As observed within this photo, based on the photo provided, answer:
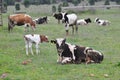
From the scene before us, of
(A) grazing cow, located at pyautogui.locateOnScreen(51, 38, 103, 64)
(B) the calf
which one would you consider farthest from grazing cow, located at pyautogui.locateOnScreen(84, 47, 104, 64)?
(B) the calf

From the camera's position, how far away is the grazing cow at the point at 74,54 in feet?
50.1

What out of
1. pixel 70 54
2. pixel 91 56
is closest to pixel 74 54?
pixel 70 54

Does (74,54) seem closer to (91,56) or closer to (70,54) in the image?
(70,54)

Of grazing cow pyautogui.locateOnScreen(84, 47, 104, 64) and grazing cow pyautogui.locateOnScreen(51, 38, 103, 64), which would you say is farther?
grazing cow pyautogui.locateOnScreen(84, 47, 104, 64)

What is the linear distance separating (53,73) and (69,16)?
581 inches

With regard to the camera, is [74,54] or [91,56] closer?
[74,54]

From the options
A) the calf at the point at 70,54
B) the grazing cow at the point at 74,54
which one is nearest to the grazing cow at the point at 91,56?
the grazing cow at the point at 74,54

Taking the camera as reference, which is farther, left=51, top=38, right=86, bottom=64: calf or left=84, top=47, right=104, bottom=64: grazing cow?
left=84, top=47, right=104, bottom=64: grazing cow

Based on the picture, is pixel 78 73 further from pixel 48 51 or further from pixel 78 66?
pixel 48 51

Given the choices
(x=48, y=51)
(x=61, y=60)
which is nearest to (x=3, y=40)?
(x=48, y=51)

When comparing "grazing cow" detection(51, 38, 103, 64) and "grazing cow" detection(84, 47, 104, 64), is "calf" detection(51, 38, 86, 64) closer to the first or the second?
"grazing cow" detection(51, 38, 103, 64)

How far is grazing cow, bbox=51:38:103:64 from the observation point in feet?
50.1

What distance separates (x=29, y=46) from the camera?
59.1 feet

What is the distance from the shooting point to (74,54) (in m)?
15.5
